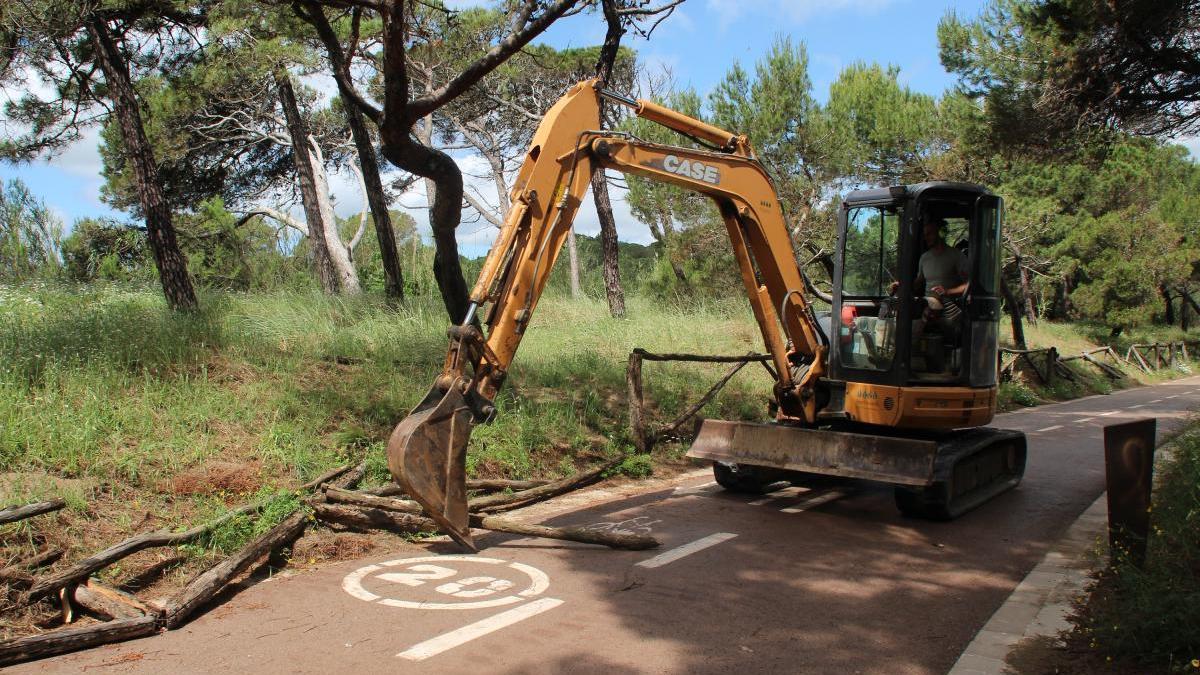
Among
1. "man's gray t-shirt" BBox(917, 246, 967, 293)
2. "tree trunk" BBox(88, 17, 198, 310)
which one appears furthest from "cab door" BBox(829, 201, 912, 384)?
"tree trunk" BBox(88, 17, 198, 310)

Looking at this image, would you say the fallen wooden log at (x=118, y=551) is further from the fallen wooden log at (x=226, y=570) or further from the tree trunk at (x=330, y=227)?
the tree trunk at (x=330, y=227)

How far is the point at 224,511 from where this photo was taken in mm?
6469

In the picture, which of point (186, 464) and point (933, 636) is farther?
point (186, 464)

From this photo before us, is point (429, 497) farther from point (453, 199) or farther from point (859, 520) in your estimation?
point (453, 199)

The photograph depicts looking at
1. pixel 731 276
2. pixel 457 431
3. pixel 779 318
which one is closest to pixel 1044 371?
pixel 731 276

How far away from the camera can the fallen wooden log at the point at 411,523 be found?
6.52m

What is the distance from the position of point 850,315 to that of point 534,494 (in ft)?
11.7

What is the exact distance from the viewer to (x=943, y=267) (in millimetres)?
7953

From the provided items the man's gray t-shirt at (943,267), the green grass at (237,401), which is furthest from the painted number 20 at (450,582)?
the man's gray t-shirt at (943,267)

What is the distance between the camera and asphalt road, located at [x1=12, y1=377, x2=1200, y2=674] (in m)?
4.39

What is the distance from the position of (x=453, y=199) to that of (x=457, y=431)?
5.05 metres

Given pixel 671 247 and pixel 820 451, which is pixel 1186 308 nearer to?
pixel 671 247

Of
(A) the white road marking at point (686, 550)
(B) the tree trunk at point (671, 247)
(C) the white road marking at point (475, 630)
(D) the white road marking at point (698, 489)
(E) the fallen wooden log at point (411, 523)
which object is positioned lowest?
(D) the white road marking at point (698, 489)

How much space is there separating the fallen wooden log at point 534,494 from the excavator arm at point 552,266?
1.37 metres
